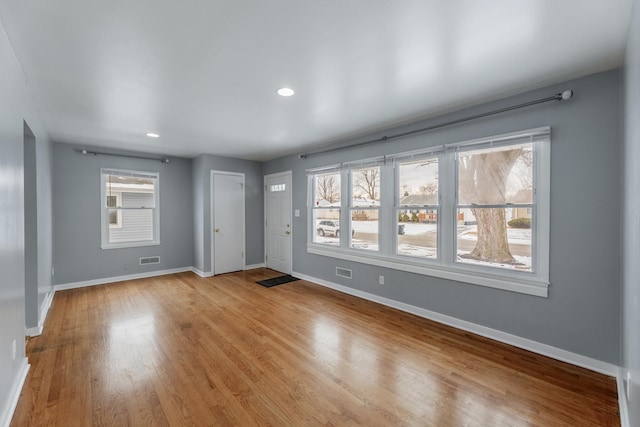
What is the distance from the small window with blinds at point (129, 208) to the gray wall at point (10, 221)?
3.22 metres

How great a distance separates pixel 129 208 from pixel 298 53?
4.98m

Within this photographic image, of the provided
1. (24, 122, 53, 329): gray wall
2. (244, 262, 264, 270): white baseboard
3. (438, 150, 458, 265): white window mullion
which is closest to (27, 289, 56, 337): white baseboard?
(24, 122, 53, 329): gray wall

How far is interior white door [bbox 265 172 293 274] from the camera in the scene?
232 inches

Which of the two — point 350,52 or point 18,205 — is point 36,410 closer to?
point 18,205

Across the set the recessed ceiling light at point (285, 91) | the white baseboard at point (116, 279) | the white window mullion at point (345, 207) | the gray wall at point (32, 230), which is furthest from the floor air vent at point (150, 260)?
the recessed ceiling light at point (285, 91)

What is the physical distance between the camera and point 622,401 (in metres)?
1.93

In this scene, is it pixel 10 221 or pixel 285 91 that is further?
pixel 285 91

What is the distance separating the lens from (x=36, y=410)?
1.96 meters

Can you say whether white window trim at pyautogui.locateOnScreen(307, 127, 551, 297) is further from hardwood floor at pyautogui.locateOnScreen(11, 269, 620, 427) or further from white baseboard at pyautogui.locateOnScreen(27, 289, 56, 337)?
white baseboard at pyautogui.locateOnScreen(27, 289, 56, 337)

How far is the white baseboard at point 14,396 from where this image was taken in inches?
69.3

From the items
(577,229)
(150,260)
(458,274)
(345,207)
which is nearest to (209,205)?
(150,260)

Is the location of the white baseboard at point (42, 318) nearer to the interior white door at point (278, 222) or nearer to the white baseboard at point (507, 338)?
the interior white door at point (278, 222)

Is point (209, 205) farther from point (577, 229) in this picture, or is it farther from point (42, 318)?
point (577, 229)

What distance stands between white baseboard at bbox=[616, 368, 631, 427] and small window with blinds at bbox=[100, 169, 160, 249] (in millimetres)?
6627
